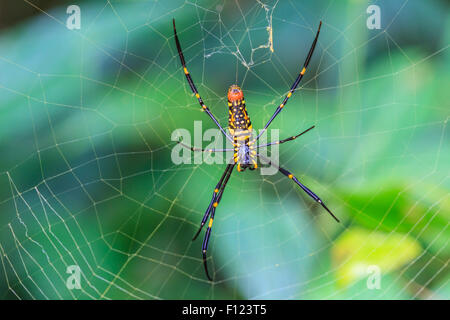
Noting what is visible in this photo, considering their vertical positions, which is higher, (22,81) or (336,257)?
(22,81)

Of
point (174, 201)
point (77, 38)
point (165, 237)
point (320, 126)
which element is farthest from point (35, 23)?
point (320, 126)

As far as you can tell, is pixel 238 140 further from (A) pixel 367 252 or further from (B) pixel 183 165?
(A) pixel 367 252

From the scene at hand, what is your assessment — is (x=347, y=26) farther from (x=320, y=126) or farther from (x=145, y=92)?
(x=145, y=92)

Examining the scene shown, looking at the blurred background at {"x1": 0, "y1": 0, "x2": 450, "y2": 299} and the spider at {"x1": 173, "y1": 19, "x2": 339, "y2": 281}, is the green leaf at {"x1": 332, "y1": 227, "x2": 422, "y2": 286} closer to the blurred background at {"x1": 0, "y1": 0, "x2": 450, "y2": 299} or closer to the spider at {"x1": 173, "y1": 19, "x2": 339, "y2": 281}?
the blurred background at {"x1": 0, "y1": 0, "x2": 450, "y2": 299}

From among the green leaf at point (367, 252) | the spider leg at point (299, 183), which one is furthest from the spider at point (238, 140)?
the green leaf at point (367, 252)

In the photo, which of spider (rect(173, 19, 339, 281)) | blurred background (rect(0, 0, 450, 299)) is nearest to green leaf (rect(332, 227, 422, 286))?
blurred background (rect(0, 0, 450, 299))

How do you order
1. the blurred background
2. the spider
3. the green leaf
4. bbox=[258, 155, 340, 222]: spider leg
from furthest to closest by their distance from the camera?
bbox=[258, 155, 340, 222]: spider leg, the spider, the blurred background, the green leaf
